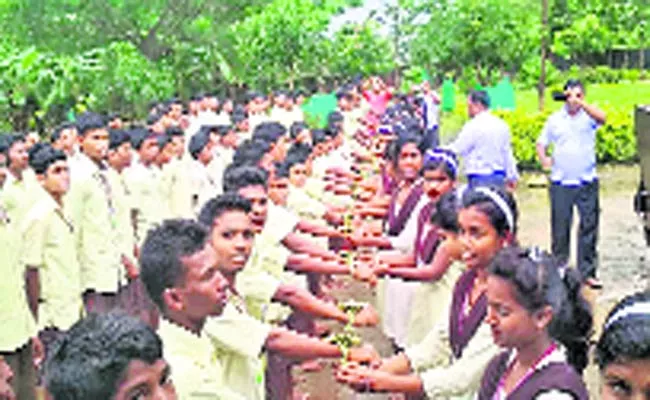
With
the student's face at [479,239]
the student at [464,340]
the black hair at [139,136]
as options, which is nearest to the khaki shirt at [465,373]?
the student at [464,340]

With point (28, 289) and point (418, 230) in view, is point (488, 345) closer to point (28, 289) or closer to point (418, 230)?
point (418, 230)

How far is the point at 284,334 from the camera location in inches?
133

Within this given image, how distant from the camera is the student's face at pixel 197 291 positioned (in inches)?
111

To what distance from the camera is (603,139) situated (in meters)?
14.4

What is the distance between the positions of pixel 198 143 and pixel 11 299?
3.68 m

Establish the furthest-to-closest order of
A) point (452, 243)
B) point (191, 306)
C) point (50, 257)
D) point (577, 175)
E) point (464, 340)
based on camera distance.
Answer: point (577, 175)
point (50, 257)
point (452, 243)
point (464, 340)
point (191, 306)

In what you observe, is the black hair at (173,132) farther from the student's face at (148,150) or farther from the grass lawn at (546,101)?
the grass lawn at (546,101)

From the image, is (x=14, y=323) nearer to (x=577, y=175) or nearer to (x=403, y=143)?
(x=403, y=143)

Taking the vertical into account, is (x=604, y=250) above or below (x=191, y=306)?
below


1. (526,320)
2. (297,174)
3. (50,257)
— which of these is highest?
(297,174)

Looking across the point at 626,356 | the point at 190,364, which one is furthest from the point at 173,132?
the point at 626,356

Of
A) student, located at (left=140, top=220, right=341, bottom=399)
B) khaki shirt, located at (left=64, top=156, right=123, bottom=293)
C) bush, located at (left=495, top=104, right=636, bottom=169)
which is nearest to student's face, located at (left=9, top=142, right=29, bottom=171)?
khaki shirt, located at (left=64, top=156, right=123, bottom=293)

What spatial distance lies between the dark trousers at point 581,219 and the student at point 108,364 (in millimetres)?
5912

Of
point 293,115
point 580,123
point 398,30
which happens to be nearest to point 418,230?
point 580,123
